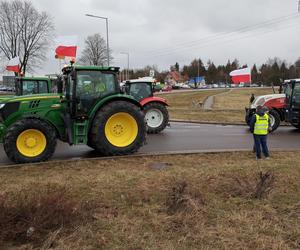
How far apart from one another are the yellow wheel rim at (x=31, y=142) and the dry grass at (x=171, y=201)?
649 millimetres

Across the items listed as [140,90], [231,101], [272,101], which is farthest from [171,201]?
[231,101]

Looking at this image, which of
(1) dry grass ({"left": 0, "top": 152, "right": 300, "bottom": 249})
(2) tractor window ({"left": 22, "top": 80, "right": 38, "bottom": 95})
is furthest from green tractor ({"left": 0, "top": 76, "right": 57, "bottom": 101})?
(1) dry grass ({"left": 0, "top": 152, "right": 300, "bottom": 249})

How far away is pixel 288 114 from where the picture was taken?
15.6 m

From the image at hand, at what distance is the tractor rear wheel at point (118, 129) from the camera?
30.6 feet

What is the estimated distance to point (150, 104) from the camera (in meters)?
15.5

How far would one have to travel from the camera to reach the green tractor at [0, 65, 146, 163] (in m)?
8.55

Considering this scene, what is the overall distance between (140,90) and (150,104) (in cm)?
79

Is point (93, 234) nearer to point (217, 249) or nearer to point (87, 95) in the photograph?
point (217, 249)

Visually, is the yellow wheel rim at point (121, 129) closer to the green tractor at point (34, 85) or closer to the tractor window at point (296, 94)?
the green tractor at point (34, 85)

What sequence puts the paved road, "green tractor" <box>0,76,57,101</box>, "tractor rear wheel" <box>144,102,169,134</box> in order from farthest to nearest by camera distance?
1. "tractor rear wheel" <box>144,102,169,134</box>
2. "green tractor" <box>0,76,57,101</box>
3. the paved road

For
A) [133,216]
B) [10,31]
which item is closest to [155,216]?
[133,216]

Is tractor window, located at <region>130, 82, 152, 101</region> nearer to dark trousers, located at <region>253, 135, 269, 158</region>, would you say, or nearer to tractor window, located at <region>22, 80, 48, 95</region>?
tractor window, located at <region>22, 80, 48, 95</region>

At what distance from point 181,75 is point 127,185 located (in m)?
138

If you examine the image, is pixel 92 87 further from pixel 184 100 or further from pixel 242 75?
pixel 184 100
